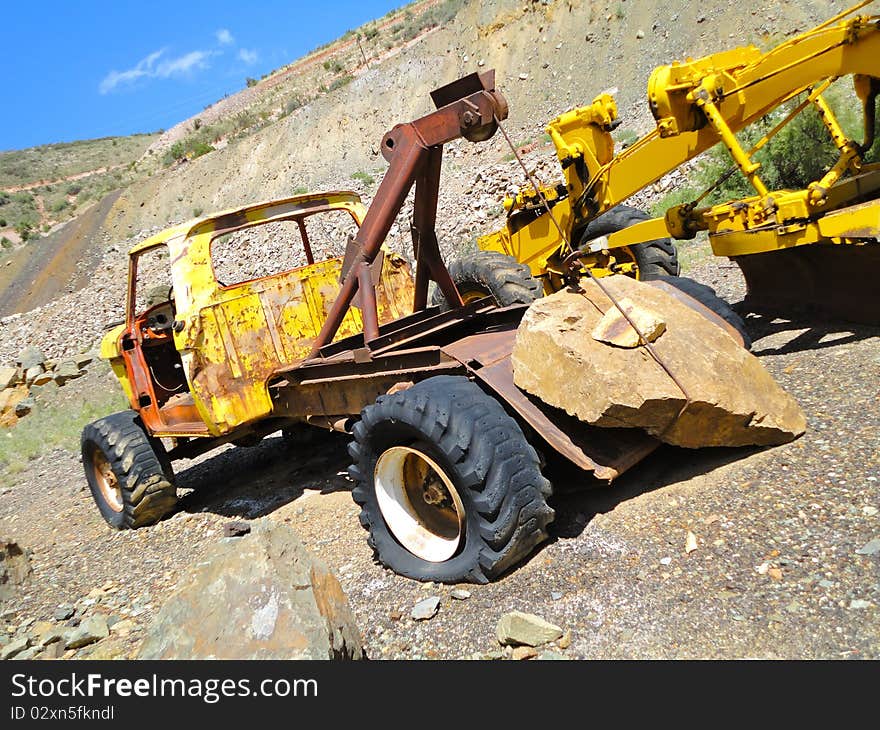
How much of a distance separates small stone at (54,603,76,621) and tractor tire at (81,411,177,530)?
4.38ft

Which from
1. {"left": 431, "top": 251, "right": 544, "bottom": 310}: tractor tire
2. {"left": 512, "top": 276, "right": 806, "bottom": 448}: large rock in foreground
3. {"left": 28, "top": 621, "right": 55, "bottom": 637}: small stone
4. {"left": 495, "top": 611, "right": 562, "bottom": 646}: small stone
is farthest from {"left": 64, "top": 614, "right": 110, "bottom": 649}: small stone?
{"left": 431, "top": 251, "right": 544, "bottom": 310}: tractor tire

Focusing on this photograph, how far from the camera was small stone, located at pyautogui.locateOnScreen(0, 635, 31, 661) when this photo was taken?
3.88 meters

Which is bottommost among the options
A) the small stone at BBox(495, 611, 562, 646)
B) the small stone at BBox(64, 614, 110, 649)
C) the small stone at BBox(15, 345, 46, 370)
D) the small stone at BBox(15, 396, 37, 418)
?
the small stone at BBox(495, 611, 562, 646)

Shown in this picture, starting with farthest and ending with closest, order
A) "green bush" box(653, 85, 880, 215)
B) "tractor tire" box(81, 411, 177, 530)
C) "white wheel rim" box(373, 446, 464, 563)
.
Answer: "green bush" box(653, 85, 880, 215), "tractor tire" box(81, 411, 177, 530), "white wheel rim" box(373, 446, 464, 563)

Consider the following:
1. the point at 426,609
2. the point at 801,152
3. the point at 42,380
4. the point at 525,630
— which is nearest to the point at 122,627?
the point at 426,609

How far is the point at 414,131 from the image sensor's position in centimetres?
439

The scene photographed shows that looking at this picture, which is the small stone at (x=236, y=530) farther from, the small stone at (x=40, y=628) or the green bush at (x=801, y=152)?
the green bush at (x=801, y=152)

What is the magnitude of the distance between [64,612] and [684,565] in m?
3.83

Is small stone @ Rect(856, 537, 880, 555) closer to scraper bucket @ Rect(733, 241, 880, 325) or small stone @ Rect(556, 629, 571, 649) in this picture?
small stone @ Rect(556, 629, 571, 649)

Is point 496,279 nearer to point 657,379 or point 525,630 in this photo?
point 657,379

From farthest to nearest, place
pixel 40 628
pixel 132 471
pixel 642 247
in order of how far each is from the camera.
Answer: pixel 642 247 → pixel 132 471 → pixel 40 628

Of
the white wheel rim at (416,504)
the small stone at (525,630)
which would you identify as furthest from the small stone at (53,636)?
the small stone at (525,630)

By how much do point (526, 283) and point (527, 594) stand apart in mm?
3653

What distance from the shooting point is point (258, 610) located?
274 cm
